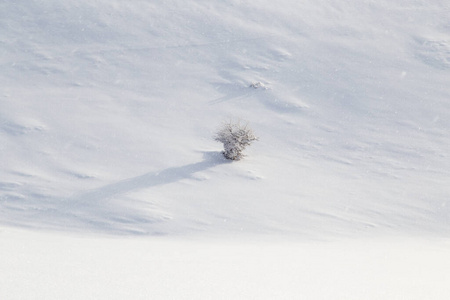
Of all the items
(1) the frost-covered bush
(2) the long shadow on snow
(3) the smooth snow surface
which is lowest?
(3) the smooth snow surface

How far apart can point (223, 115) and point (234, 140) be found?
1949 mm

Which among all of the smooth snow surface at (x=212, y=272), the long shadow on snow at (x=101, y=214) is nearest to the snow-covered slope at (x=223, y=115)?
the long shadow on snow at (x=101, y=214)

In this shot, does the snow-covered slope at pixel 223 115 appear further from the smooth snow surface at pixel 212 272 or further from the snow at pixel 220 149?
the smooth snow surface at pixel 212 272

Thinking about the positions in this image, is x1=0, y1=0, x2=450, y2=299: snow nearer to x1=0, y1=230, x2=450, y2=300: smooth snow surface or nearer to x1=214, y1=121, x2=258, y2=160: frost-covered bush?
x1=0, y1=230, x2=450, y2=300: smooth snow surface

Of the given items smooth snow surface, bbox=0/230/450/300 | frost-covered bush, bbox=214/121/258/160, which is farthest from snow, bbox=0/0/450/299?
frost-covered bush, bbox=214/121/258/160

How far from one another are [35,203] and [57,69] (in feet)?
18.1

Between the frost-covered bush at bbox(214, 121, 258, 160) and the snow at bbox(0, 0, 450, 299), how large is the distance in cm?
16

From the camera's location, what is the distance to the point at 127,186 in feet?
23.6

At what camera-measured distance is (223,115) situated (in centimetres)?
1007

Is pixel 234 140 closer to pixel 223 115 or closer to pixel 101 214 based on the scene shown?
pixel 223 115

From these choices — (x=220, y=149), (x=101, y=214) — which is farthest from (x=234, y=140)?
(x=101, y=214)

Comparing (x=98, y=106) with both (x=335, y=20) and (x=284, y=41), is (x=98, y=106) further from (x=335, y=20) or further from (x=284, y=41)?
(x=335, y=20)

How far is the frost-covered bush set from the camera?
8.20 metres

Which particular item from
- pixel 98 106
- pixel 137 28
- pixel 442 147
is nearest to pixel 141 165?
pixel 98 106
